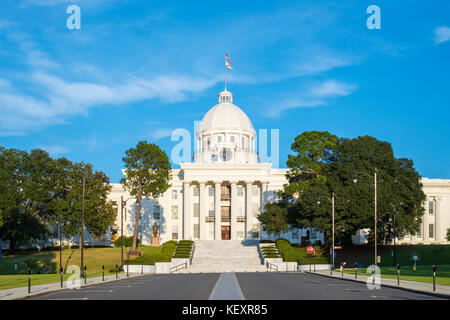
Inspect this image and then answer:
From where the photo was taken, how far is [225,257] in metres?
75.4

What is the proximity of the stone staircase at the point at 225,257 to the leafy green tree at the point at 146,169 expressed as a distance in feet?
36.0

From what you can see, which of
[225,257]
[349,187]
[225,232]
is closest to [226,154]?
[225,232]

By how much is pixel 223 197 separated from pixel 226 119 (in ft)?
65.2

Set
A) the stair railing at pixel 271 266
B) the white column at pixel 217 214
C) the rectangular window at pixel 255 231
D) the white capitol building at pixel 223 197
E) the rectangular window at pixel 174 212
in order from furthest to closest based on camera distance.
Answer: the rectangular window at pixel 174 212, the rectangular window at pixel 255 231, the white capitol building at pixel 223 197, the white column at pixel 217 214, the stair railing at pixel 271 266

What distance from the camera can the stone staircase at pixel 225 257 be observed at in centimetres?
6506

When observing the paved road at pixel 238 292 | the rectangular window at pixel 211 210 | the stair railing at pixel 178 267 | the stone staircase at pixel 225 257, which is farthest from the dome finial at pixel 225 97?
the paved road at pixel 238 292

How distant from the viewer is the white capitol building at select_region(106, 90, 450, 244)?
93812 mm

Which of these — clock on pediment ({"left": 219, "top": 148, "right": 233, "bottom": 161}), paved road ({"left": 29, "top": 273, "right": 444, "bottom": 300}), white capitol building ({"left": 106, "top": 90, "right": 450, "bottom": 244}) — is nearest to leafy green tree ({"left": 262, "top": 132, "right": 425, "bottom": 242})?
white capitol building ({"left": 106, "top": 90, "right": 450, "bottom": 244})

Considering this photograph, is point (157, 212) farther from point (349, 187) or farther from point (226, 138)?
point (349, 187)

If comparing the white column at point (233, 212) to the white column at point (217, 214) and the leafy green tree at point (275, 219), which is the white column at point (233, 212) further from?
the leafy green tree at point (275, 219)

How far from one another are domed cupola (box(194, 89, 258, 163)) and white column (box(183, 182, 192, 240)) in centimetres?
1430
